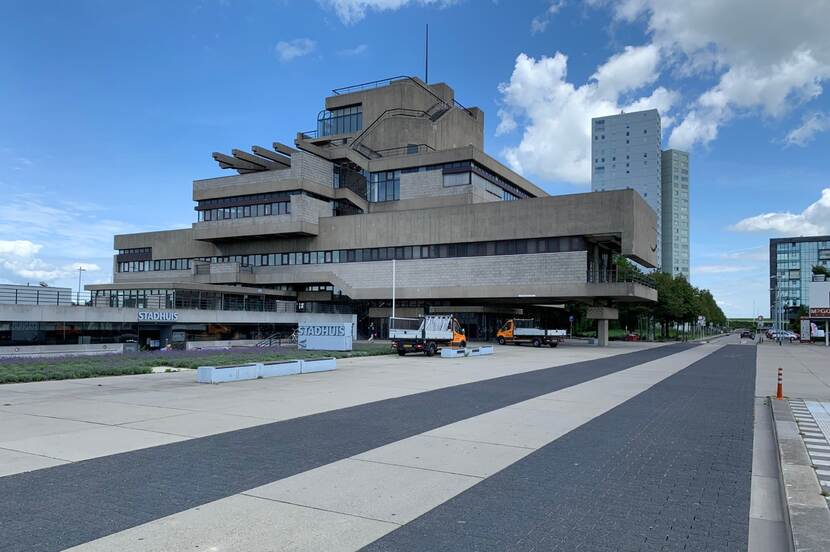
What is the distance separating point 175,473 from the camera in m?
8.27

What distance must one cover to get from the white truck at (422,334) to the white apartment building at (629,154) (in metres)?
143

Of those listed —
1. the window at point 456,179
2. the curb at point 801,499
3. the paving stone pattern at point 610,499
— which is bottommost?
the paving stone pattern at point 610,499

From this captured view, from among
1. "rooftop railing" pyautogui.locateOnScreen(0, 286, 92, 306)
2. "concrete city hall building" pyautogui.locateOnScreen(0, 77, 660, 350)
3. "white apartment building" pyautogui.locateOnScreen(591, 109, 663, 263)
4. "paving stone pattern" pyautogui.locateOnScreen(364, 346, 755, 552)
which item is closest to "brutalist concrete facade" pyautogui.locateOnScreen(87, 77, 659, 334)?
"concrete city hall building" pyautogui.locateOnScreen(0, 77, 660, 350)

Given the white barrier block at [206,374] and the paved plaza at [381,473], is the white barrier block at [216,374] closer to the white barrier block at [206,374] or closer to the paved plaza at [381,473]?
the white barrier block at [206,374]

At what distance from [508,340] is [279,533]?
54394 mm

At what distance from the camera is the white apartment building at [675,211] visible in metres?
180

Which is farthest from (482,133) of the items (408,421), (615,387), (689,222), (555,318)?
(689,222)

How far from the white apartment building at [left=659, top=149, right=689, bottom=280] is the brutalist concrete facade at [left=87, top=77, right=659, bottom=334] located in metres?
108

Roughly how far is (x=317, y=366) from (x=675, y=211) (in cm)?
17541

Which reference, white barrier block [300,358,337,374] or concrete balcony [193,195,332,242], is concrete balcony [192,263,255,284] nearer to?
concrete balcony [193,195,332,242]

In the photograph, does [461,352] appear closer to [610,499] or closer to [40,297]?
[40,297]

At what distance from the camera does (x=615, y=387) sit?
20.8m

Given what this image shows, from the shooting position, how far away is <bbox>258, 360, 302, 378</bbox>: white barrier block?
22906 millimetres

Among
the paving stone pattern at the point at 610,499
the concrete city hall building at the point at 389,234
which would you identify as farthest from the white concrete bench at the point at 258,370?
the concrete city hall building at the point at 389,234
